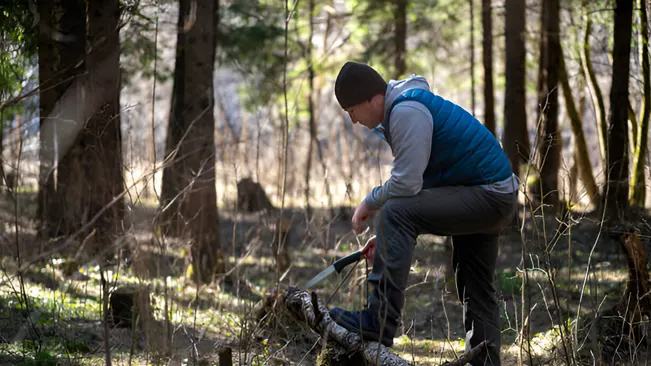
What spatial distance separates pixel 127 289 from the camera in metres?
5.66

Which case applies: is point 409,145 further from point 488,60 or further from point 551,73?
point 488,60

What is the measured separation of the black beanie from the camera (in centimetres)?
358

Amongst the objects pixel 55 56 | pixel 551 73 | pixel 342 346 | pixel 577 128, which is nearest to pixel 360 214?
pixel 342 346

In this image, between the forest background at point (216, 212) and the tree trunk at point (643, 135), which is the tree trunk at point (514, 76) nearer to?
the forest background at point (216, 212)

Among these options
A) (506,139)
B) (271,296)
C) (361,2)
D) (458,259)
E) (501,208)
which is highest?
(361,2)

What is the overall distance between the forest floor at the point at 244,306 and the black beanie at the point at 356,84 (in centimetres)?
96

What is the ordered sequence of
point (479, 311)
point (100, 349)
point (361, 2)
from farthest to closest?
point (361, 2), point (100, 349), point (479, 311)

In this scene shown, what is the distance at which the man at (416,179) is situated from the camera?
3471 mm

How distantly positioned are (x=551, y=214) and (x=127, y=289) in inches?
294

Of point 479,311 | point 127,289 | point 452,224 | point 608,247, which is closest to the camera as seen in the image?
point 452,224

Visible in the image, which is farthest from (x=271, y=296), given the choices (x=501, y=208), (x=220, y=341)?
(x=501, y=208)

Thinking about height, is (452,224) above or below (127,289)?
above

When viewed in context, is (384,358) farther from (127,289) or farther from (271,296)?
(127,289)

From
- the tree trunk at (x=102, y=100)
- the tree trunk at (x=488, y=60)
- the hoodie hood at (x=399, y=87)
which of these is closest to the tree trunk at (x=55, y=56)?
the tree trunk at (x=102, y=100)
